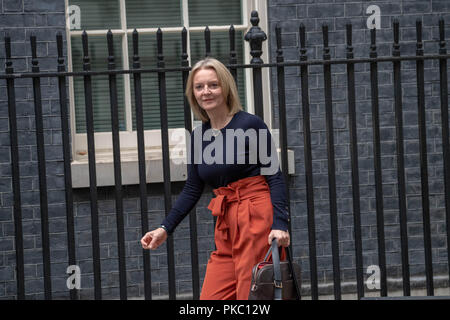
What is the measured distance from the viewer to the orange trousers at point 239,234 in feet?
12.3

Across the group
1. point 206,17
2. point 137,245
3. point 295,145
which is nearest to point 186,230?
point 137,245

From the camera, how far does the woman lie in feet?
12.3

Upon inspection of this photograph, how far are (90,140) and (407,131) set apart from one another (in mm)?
3111

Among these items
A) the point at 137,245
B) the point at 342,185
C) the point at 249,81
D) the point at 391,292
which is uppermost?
the point at 249,81

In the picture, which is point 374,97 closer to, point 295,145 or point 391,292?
point 295,145

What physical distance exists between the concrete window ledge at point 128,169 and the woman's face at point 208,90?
7.06 feet

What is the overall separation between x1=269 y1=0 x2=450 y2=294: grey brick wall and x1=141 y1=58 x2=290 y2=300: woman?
2.46 meters

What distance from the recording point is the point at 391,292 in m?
6.43

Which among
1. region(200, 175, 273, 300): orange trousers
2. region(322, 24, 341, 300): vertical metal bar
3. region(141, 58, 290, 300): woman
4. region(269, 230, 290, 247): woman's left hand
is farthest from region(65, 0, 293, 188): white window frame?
region(269, 230, 290, 247): woman's left hand

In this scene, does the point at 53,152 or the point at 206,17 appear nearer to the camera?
the point at 53,152

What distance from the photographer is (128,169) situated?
5.93 metres

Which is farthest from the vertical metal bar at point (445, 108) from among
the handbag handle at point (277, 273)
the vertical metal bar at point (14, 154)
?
the vertical metal bar at point (14, 154)

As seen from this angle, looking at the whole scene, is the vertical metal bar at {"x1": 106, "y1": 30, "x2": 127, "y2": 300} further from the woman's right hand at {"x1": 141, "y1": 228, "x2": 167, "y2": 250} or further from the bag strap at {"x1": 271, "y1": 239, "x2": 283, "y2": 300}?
the bag strap at {"x1": 271, "y1": 239, "x2": 283, "y2": 300}

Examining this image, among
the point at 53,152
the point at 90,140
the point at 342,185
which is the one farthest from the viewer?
the point at 342,185
